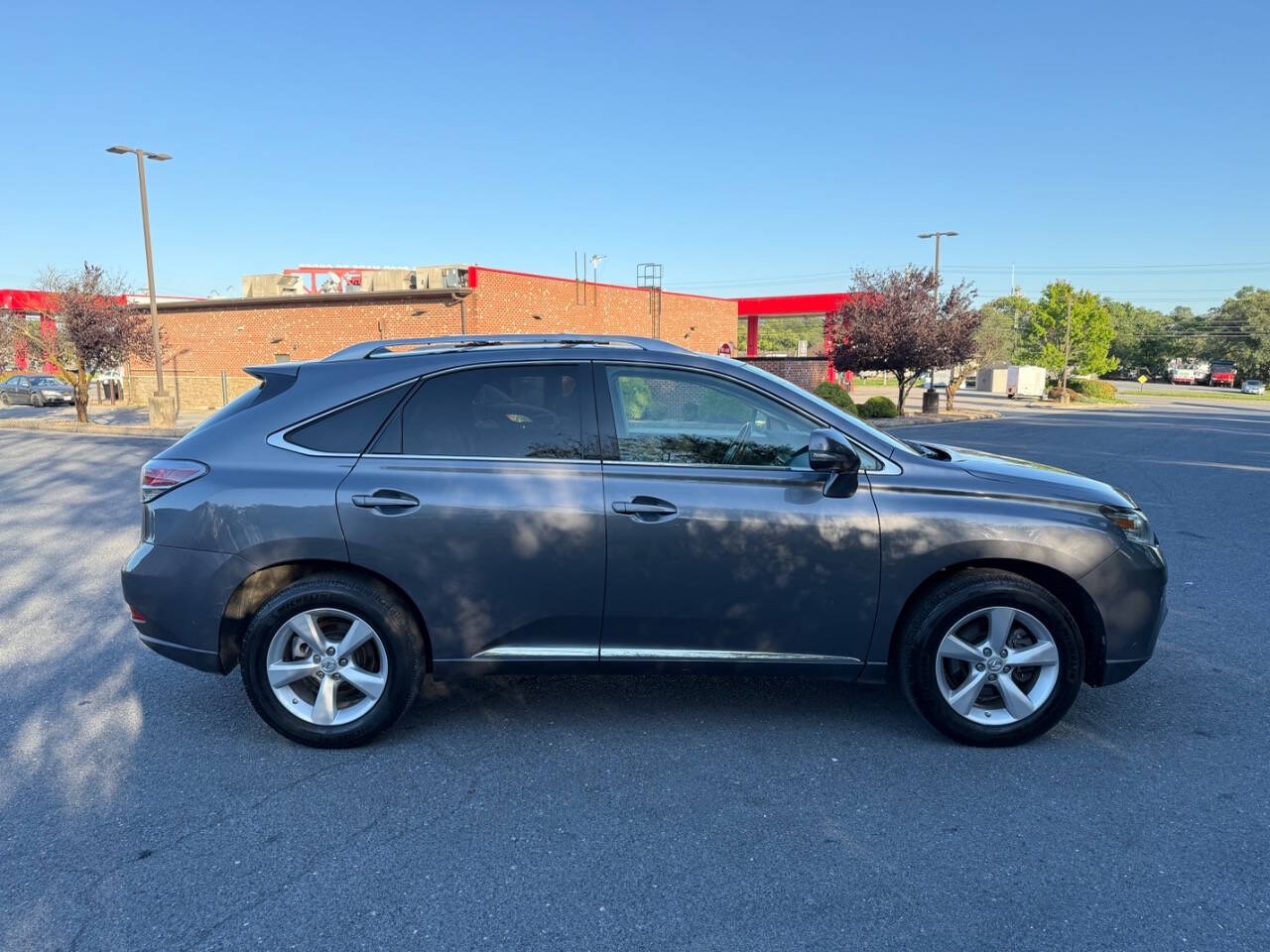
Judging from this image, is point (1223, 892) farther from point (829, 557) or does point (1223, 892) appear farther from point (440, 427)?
point (440, 427)


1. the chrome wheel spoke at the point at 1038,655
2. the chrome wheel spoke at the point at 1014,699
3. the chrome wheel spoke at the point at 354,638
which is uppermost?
the chrome wheel spoke at the point at 354,638

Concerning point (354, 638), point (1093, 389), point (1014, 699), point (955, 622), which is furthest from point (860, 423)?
point (1093, 389)

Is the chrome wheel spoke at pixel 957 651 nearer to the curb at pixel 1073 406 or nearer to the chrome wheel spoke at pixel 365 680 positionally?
the chrome wheel spoke at pixel 365 680

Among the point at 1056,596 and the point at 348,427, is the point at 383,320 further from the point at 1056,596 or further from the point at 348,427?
the point at 1056,596

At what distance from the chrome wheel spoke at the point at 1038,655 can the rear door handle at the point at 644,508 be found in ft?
5.27

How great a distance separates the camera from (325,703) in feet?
11.8

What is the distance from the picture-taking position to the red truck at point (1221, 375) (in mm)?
80812

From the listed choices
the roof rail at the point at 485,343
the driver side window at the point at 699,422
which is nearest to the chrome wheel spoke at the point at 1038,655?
the driver side window at the point at 699,422

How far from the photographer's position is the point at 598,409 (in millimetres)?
3729

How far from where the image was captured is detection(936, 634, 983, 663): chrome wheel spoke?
11.7 ft

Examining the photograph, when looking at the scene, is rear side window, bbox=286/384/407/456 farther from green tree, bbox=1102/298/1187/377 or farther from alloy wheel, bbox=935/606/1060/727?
green tree, bbox=1102/298/1187/377

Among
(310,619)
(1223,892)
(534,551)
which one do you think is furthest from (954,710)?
(310,619)

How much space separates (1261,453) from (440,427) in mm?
19076

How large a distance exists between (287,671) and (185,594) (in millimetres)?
566
